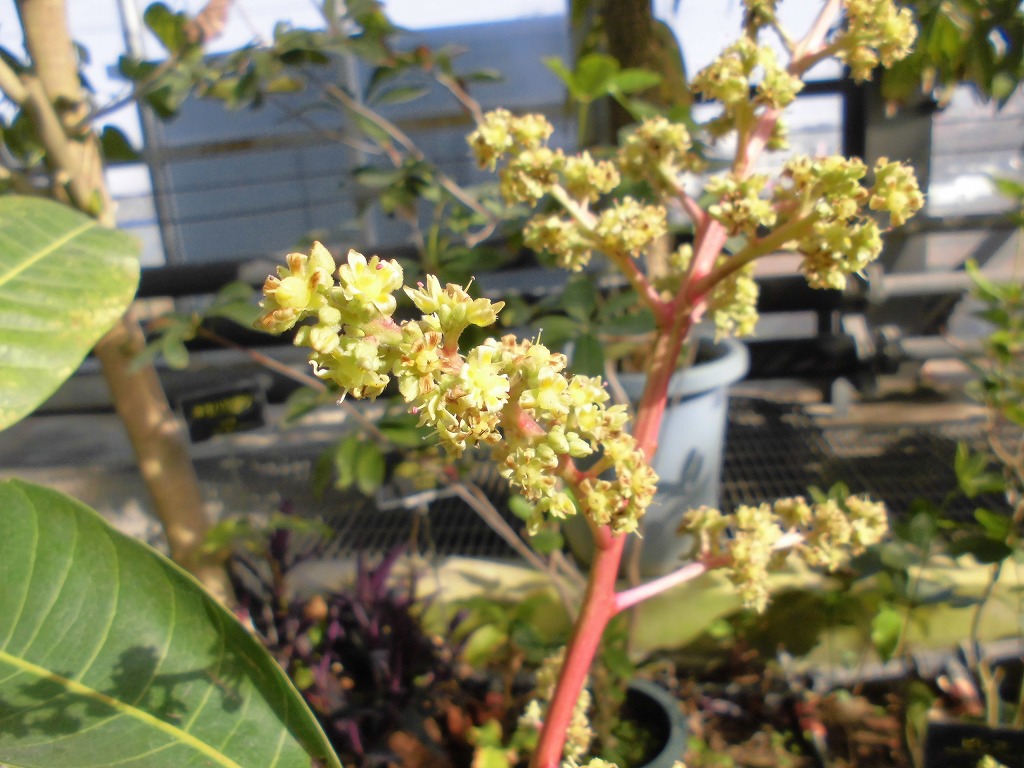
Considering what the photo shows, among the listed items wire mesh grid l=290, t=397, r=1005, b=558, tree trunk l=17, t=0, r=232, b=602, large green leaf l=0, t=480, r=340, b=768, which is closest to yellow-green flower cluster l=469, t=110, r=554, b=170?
large green leaf l=0, t=480, r=340, b=768

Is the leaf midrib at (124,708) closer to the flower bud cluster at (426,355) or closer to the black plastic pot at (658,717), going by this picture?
the flower bud cluster at (426,355)

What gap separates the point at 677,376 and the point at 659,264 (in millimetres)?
212

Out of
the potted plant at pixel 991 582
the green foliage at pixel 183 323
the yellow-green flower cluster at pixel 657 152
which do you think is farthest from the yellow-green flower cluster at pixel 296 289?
the potted plant at pixel 991 582

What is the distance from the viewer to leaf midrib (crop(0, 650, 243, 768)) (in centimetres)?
42

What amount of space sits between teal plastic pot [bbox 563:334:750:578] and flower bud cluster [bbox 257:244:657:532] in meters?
0.85

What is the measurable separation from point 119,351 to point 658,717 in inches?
32.9

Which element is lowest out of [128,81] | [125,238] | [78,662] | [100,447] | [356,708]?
[100,447]

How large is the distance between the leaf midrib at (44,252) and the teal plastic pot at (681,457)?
2.59ft

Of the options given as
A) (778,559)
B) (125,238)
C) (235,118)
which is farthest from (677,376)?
(235,118)

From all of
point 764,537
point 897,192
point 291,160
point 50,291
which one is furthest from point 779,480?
point 291,160

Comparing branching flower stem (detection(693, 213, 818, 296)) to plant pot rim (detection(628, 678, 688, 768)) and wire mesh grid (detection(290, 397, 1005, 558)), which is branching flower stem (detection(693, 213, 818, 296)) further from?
wire mesh grid (detection(290, 397, 1005, 558))

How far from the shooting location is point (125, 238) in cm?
58

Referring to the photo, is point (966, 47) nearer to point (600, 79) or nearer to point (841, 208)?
point (600, 79)

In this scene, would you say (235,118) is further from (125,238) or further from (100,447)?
(125,238)
